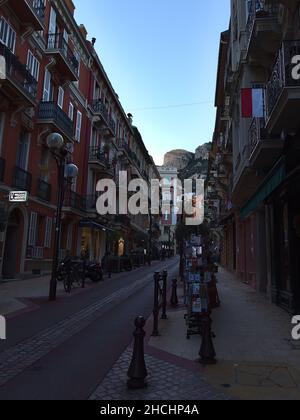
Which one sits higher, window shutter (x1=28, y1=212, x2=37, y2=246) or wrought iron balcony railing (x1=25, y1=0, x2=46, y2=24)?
wrought iron balcony railing (x1=25, y1=0, x2=46, y2=24)

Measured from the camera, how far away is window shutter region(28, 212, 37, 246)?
19289 millimetres

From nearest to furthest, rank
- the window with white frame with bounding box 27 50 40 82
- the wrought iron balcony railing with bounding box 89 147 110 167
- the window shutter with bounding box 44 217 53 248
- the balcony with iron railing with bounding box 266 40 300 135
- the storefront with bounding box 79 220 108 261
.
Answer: the balcony with iron railing with bounding box 266 40 300 135, the window with white frame with bounding box 27 50 40 82, the window shutter with bounding box 44 217 53 248, the storefront with bounding box 79 220 108 261, the wrought iron balcony railing with bounding box 89 147 110 167

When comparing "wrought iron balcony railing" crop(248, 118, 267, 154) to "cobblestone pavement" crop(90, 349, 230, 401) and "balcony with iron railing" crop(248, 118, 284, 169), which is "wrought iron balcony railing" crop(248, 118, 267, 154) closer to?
"balcony with iron railing" crop(248, 118, 284, 169)

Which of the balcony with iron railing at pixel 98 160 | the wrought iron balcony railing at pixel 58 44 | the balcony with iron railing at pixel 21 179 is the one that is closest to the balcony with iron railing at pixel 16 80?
the balcony with iron railing at pixel 21 179

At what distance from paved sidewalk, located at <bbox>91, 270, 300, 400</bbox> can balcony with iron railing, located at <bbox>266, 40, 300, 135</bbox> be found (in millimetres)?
4570

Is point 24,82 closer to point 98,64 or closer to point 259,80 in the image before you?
point 259,80

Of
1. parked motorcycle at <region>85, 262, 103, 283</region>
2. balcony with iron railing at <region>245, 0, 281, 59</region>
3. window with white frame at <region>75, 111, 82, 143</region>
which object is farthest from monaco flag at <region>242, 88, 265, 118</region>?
window with white frame at <region>75, 111, 82, 143</region>

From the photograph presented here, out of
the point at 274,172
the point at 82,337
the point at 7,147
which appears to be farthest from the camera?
the point at 7,147

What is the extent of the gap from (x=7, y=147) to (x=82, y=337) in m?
11.8

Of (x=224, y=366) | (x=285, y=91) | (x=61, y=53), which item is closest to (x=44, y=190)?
(x=61, y=53)

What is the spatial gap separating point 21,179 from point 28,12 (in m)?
7.44

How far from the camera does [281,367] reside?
5.49m

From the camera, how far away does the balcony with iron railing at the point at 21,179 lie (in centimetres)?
1750
